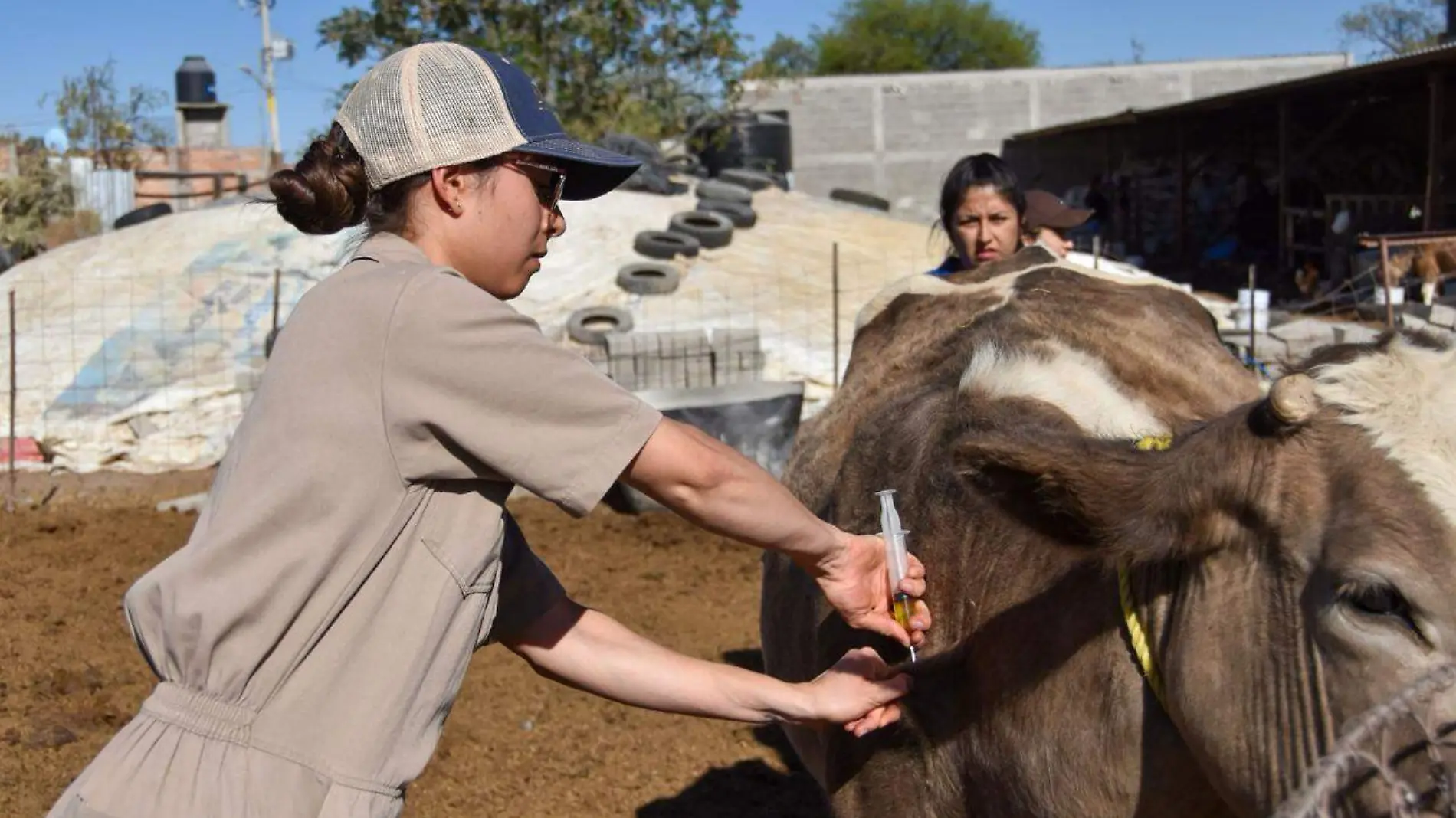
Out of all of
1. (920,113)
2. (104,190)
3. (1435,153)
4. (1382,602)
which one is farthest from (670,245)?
(920,113)

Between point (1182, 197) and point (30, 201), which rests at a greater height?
point (30, 201)

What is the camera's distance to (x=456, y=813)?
4793mm

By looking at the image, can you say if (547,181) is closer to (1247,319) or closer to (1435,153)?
(1247,319)

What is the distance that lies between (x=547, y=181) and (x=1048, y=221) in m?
3.89

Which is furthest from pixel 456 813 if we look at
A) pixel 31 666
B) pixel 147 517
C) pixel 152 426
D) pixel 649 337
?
pixel 152 426

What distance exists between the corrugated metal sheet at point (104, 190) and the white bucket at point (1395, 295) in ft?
68.5

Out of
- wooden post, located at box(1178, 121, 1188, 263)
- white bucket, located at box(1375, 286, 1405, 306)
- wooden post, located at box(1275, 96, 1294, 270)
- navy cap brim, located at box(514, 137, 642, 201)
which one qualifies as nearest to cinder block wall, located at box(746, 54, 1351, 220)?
wooden post, located at box(1178, 121, 1188, 263)

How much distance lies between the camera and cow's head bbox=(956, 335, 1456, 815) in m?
1.71

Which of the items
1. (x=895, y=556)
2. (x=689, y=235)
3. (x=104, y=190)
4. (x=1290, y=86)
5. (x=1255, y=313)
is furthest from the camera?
(x=104, y=190)

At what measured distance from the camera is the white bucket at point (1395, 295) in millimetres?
11969

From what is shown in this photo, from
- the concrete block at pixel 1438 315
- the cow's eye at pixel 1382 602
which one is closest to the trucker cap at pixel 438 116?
the cow's eye at pixel 1382 602

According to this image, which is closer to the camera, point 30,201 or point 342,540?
point 342,540

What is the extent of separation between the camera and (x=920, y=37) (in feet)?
182

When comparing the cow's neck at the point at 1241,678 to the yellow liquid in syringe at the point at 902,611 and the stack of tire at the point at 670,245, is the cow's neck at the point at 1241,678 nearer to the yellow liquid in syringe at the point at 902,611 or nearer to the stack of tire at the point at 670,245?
the yellow liquid in syringe at the point at 902,611
